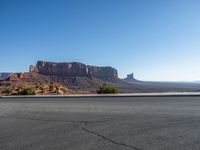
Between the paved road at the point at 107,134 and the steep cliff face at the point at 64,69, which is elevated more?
the steep cliff face at the point at 64,69

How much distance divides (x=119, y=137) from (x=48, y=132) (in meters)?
2.39

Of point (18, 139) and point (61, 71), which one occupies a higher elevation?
point (61, 71)

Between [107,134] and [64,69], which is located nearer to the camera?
[107,134]

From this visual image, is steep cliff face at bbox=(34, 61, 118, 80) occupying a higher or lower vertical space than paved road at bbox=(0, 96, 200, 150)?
higher

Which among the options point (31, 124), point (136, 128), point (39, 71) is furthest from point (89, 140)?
point (39, 71)

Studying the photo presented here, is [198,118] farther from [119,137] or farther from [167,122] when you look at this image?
[119,137]

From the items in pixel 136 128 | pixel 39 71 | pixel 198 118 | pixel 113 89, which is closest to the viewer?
pixel 136 128

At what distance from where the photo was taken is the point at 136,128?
7926 mm

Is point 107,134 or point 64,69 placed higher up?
point 64,69

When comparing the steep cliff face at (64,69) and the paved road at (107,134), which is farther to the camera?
the steep cliff face at (64,69)

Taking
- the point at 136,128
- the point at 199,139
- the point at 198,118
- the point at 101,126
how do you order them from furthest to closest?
1. the point at 198,118
2. the point at 101,126
3. the point at 136,128
4. the point at 199,139

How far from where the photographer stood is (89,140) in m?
6.84

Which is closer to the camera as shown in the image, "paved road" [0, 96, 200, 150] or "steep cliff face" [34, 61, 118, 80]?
"paved road" [0, 96, 200, 150]

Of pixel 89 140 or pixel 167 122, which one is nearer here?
pixel 89 140
